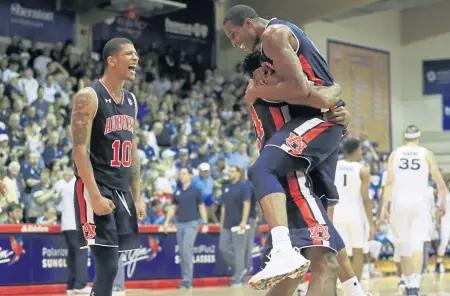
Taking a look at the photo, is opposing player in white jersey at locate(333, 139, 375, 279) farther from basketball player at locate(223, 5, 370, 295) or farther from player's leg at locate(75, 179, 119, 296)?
basketball player at locate(223, 5, 370, 295)

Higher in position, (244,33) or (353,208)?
(244,33)

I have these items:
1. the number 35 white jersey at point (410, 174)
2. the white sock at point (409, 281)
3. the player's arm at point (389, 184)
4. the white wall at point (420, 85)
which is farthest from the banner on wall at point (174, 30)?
the white sock at point (409, 281)

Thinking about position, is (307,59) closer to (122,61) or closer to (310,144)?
(310,144)

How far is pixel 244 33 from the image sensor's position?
17.4ft

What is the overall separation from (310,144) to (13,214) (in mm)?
9446

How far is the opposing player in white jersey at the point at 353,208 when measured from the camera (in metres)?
11.0

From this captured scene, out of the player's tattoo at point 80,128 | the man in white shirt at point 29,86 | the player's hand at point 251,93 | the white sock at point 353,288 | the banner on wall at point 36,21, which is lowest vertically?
the white sock at point 353,288

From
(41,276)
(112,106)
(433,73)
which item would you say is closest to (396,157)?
(112,106)

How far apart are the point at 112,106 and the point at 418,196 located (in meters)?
5.56

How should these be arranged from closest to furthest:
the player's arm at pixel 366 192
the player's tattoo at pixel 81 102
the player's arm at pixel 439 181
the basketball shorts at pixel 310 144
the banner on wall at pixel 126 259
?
the basketball shorts at pixel 310 144 < the player's tattoo at pixel 81 102 < the player's arm at pixel 439 181 < the player's arm at pixel 366 192 < the banner on wall at pixel 126 259

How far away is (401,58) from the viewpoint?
29.8 meters

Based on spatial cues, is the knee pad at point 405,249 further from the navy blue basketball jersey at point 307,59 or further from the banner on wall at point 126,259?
the navy blue basketball jersey at point 307,59

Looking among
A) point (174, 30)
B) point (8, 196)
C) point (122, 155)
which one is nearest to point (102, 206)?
point (122, 155)

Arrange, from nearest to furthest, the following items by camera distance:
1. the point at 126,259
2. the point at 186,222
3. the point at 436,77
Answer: the point at 126,259 → the point at 186,222 → the point at 436,77
